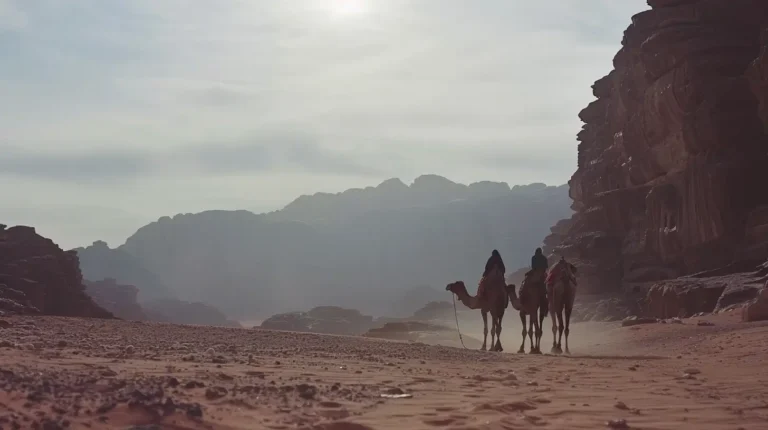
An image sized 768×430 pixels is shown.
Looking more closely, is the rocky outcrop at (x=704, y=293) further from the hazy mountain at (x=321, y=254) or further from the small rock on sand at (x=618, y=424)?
the hazy mountain at (x=321, y=254)

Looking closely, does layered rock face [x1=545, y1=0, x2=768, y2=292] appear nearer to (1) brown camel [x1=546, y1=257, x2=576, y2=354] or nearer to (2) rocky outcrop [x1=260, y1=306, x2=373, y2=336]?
(1) brown camel [x1=546, y1=257, x2=576, y2=354]

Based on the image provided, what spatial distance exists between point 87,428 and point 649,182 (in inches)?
2133

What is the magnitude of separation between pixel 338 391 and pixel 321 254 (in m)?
177

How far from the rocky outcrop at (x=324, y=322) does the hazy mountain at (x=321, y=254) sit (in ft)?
265

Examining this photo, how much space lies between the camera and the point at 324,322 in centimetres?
6856

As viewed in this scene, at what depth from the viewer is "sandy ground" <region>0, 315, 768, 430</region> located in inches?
217

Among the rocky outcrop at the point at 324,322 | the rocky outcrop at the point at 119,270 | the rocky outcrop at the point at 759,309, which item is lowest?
the rocky outcrop at the point at 324,322

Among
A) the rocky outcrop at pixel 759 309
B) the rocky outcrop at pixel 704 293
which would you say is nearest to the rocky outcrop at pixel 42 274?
the rocky outcrop at pixel 704 293

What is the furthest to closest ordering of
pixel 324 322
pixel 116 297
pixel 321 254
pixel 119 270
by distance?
pixel 321 254 → pixel 119 270 → pixel 116 297 → pixel 324 322

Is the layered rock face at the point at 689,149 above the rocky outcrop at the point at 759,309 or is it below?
above

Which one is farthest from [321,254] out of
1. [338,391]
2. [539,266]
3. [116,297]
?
[338,391]

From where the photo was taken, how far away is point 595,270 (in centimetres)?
5522

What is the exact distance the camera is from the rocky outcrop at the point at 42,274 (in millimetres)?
35594

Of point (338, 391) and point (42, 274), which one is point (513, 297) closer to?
point (338, 391)
